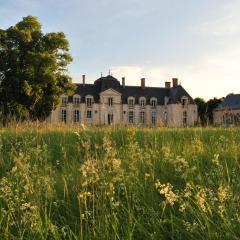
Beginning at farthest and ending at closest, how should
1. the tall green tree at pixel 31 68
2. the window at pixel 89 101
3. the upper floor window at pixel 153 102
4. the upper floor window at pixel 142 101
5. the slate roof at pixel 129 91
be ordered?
1. the upper floor window at pixel 153 102
2. the upper floor window at pixel 142 101
3. the slate roof at pixel 129 91
4. the window at pixel 89 101
5. the tall green tree at pixel 31 68

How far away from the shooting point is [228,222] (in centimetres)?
363

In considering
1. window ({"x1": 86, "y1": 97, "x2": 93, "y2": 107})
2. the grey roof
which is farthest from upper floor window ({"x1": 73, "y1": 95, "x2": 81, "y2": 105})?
the grey roof

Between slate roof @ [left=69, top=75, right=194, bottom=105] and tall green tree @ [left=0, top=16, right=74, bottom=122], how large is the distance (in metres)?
28.1

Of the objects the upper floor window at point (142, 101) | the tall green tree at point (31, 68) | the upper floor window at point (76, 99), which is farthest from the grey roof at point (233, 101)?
the tall green tree at point (31, 68)

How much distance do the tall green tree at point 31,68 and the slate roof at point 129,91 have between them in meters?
28.1

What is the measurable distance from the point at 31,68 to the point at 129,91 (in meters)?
36.5

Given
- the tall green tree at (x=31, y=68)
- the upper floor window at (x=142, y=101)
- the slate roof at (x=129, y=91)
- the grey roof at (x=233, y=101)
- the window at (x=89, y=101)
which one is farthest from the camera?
the grey roof at (x=233, y=101)

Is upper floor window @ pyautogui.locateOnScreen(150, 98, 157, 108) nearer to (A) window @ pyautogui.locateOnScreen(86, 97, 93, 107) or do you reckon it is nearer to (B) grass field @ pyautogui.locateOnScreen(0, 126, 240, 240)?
(A) window @ pyautogui.locateOnScreen(86, 97, 93, 107)

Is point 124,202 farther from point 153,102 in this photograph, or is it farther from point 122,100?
point 153,102

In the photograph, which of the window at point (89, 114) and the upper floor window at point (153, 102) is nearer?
the window at point (89, 114)

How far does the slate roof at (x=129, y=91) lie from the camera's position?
240 feet

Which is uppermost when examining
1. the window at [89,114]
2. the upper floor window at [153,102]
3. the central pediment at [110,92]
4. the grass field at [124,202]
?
the central pediment at [110,92]

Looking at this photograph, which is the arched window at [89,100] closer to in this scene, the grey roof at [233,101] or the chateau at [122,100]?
the chateau at [122,100]

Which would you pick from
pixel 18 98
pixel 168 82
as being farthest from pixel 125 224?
pixel 168 82
